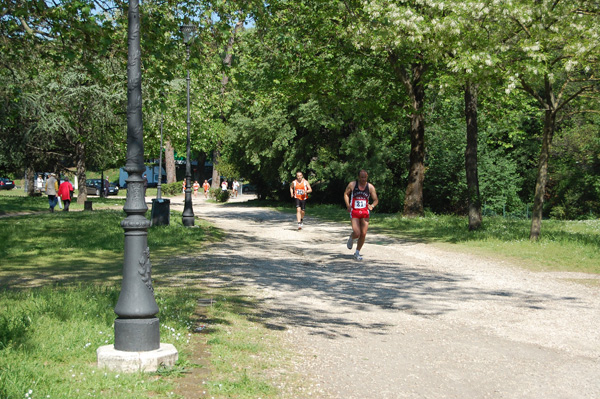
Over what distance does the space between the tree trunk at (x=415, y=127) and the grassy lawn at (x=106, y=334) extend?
13.9m

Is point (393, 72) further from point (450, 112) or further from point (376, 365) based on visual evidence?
point (376, 365)

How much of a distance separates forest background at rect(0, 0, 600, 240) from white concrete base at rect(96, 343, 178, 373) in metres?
8.71

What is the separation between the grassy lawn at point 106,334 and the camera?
4957 mm

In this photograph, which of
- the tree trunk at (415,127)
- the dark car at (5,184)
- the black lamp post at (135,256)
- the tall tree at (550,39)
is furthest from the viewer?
the dark car at (5,184)

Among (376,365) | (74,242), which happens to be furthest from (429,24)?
(376,365)

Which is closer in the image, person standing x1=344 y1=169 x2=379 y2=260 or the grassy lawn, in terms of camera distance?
the grassy lawn

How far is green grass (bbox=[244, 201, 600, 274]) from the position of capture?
46.6ft

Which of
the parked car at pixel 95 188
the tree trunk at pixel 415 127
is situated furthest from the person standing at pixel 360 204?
the parked car at pixel 95 188

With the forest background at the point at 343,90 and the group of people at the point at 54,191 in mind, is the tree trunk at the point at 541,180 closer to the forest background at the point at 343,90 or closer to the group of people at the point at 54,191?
the forest background at the point at 343,90

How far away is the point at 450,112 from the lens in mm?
32281

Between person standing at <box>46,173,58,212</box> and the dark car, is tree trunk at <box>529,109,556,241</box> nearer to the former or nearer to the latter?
person standing at <box>46,173,58,212</box>

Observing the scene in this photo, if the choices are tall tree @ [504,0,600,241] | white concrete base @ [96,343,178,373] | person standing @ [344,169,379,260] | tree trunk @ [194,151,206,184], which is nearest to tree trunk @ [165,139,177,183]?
tree trunk @ [194,151,206,184]

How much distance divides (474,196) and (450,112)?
12.5 metres

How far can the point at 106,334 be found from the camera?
6422 millimetres
